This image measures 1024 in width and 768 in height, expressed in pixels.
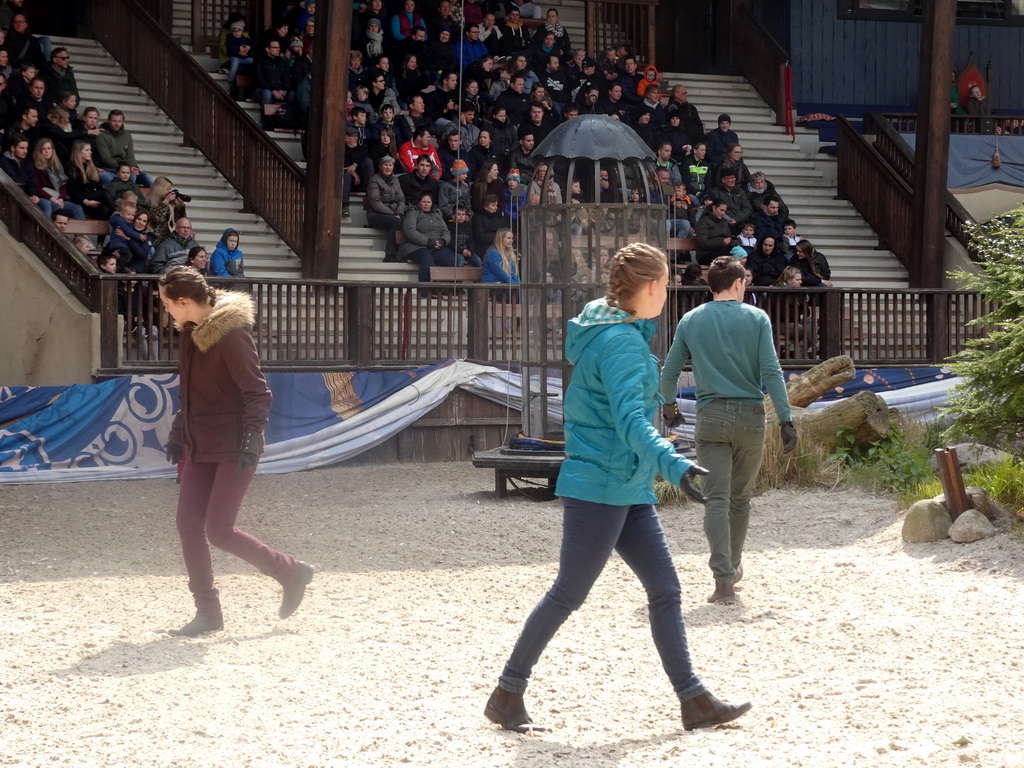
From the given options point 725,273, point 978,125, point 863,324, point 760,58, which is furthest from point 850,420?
point 760,58

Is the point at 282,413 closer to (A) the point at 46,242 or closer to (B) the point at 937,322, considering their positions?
(A) the point at 46,242

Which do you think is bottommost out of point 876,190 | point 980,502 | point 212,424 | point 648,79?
point 980,502

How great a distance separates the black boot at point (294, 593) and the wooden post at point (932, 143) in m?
13.3

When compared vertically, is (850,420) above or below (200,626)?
above

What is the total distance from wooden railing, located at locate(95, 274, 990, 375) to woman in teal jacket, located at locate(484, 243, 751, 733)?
25.7 feet

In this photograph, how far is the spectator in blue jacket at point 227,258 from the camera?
591 inches

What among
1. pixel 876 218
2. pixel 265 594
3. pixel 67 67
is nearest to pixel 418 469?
pixel 265 594

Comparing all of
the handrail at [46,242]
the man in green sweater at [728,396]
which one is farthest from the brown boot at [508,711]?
the handrail at [46,242]

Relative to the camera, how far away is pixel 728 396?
23.8ft

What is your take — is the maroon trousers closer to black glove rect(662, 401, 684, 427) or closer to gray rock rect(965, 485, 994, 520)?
black glove rect(662, 401, 684, 427)

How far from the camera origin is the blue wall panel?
24250 millimetres

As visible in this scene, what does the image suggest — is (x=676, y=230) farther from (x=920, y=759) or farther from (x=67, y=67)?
(x=920, y=759)

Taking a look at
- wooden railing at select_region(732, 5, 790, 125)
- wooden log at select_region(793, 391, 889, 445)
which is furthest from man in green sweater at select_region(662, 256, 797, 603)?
wooden railing at select_region(732, 5, 790, 125)

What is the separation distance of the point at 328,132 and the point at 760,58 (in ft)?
34.0
